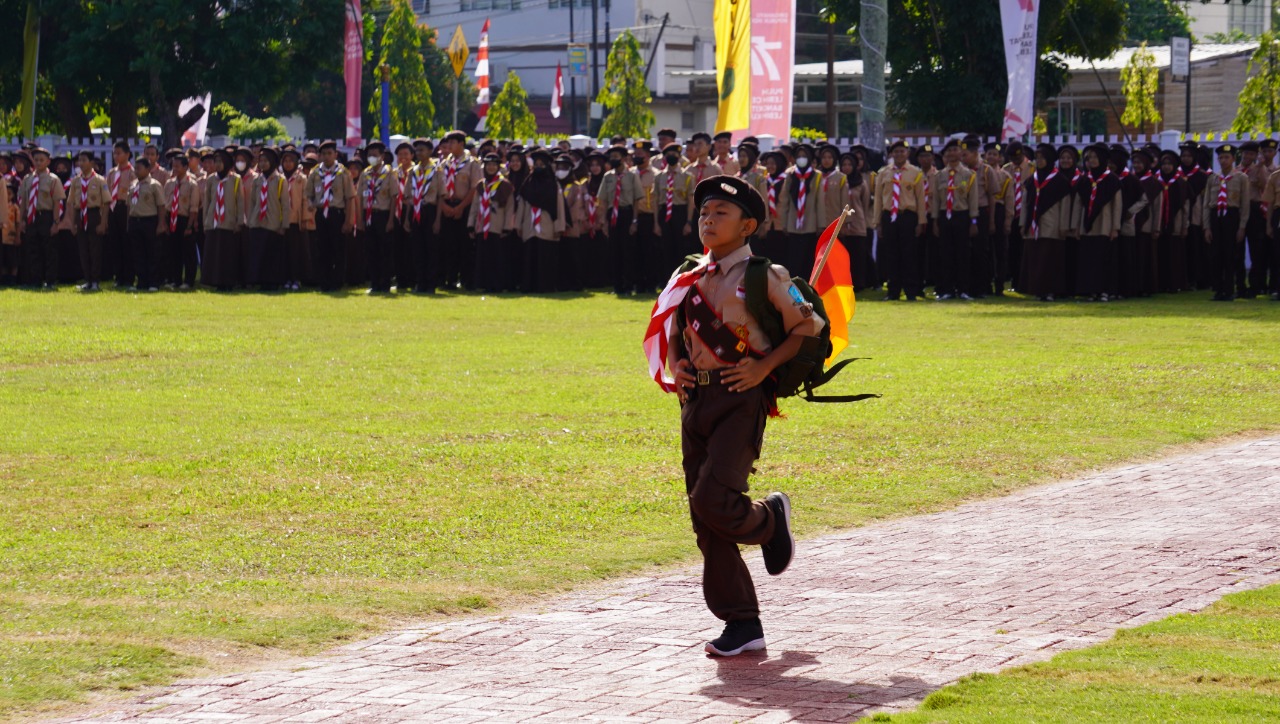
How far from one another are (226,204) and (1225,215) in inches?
565

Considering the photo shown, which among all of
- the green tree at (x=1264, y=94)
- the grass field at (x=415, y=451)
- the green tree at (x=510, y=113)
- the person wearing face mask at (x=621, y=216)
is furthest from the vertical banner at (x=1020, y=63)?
the green tree at (x=510, y=113)

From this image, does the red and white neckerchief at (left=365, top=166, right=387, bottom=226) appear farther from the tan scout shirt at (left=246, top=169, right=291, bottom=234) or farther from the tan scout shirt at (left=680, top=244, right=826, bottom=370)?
the tan scout shirt at (left=680, top=244, right=826, bottom=370)

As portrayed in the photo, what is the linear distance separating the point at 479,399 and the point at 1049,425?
170 inches

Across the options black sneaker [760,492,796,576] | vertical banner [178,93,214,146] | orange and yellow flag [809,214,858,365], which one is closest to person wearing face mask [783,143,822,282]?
orange and yellow flag [809,214,858,365]

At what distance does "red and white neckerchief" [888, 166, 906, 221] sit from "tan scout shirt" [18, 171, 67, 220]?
500 inches

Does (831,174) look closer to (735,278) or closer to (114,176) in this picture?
(114,176)

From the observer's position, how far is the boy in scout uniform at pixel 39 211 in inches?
1073

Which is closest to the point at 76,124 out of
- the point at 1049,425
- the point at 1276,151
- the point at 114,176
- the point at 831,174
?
the point at 114,176

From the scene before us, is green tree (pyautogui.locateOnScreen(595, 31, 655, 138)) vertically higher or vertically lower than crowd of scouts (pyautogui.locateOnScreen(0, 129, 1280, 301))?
higher

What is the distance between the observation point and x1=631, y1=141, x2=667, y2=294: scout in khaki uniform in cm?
2580

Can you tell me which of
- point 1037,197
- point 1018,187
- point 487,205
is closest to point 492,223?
point 487,205

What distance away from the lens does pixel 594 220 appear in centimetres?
2634

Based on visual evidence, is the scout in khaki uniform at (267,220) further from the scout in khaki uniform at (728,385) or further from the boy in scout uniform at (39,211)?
the scout in khaki uniform at (728,385)

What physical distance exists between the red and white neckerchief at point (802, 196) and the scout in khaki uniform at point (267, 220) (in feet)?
25.1
